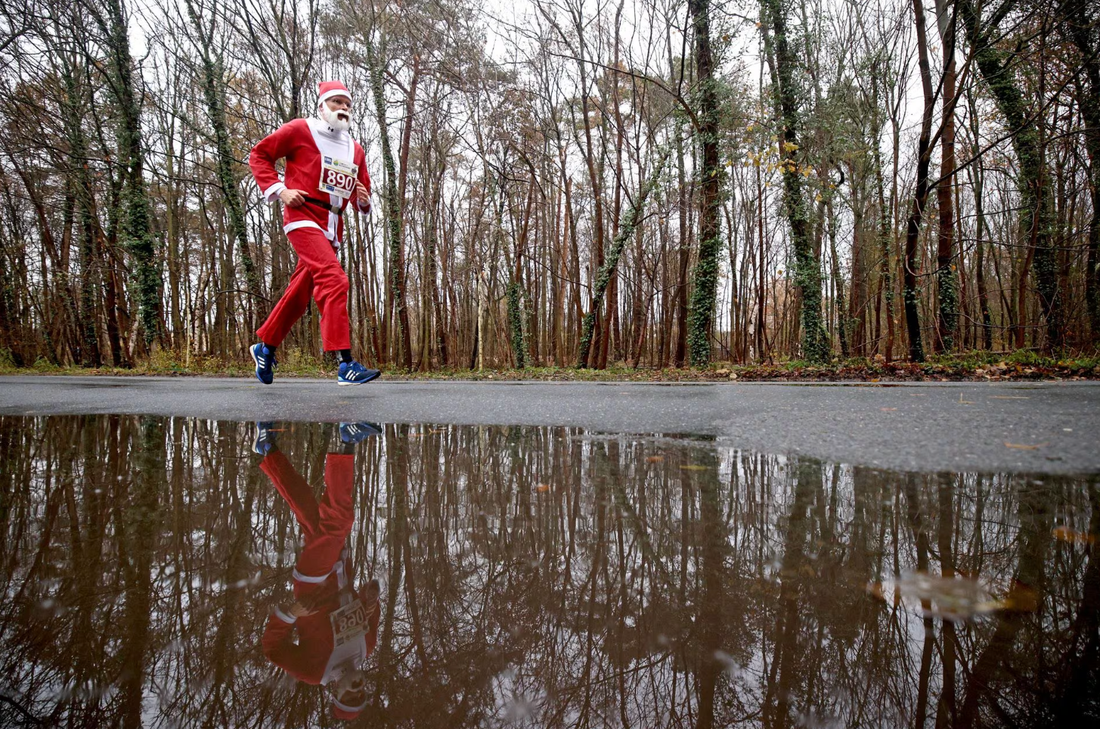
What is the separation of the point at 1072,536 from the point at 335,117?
15.7ft

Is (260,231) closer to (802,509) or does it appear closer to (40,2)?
(40,2)

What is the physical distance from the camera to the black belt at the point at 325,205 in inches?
166

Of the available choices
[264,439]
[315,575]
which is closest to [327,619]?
[315,575]

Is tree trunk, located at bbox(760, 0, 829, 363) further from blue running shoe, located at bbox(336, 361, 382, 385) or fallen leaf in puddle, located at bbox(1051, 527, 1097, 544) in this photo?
fallen leaf in puddle, located at bbox(1051, 527, 1097, 544)

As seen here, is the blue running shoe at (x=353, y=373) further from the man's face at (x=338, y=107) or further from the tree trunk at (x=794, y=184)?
the tree trunk at (x=794, y=184)

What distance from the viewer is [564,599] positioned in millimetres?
1035

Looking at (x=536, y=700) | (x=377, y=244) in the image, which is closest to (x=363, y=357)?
(x=377, y=244)

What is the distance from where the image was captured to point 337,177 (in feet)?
14.1

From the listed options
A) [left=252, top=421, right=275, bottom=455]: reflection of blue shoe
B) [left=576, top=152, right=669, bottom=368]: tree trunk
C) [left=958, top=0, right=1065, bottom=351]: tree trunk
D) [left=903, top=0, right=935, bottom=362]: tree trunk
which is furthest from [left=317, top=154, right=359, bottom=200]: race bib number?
[left=576, top=152, right=669, bottom=368]: tree trunk

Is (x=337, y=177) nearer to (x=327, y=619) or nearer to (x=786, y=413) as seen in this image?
(x=786, y=413)

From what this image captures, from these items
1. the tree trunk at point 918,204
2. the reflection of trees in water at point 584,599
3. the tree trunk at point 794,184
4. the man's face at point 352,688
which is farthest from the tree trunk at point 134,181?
the tree trunk at point 918,204

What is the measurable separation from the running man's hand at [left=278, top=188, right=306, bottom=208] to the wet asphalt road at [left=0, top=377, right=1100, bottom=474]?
1545 millimetres

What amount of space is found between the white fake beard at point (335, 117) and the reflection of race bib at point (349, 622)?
167 inches

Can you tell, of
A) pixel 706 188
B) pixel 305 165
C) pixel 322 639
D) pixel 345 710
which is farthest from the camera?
pixel 706 188
